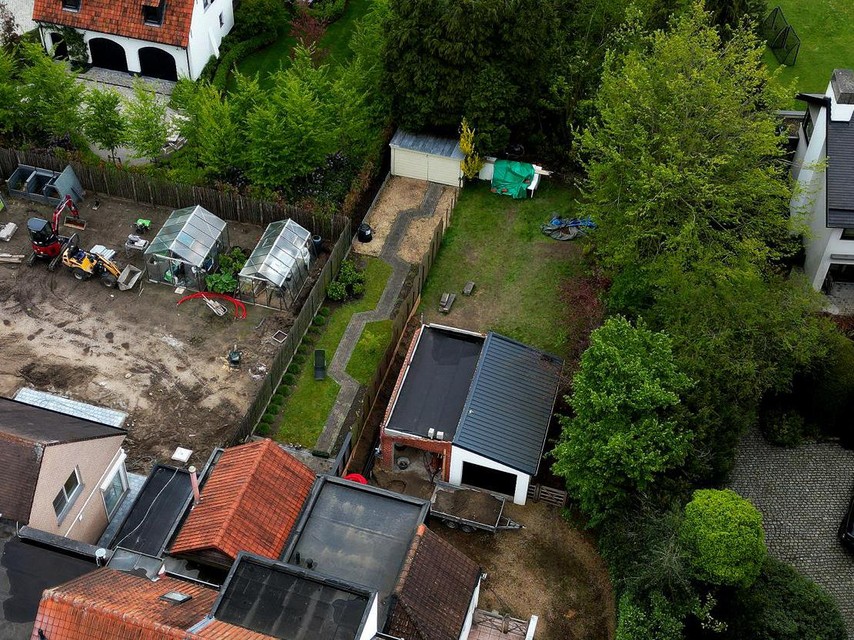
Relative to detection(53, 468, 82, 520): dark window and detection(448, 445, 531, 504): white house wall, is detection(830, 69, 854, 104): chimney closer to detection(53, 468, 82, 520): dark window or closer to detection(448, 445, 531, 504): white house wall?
detection(448, 445, 531, 504): white house wall

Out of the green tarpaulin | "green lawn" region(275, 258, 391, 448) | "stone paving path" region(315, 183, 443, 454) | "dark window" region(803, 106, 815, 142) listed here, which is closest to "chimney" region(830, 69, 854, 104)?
"dark window" region(803, 106, 815, 142)

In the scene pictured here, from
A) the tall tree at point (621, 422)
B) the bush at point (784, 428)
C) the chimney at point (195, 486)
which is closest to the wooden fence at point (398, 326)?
the chimney at point (195, 486)

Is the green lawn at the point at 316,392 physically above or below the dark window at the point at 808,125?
below

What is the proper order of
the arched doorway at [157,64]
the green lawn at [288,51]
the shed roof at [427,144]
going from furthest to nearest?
the green lawn at [288,51] < the arched doorway at [157,64] < the shed roof at [427,144]

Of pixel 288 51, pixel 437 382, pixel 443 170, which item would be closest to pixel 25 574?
pixel 437 382

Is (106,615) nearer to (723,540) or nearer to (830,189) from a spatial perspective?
(723,540)

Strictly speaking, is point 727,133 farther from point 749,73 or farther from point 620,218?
point 620,218

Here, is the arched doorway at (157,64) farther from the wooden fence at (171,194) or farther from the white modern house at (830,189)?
the white modern house at (830,189)
